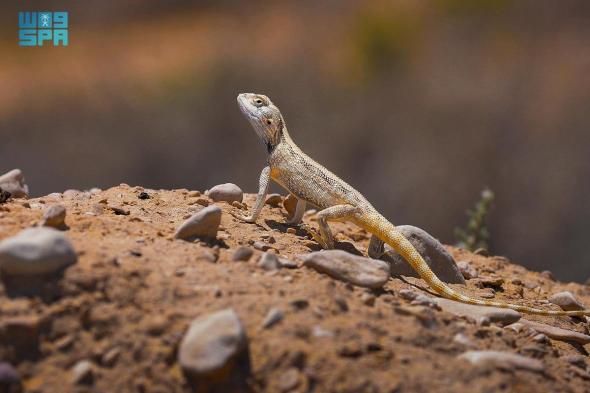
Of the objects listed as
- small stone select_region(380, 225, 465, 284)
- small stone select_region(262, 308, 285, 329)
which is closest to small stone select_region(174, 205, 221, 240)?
small stone select_region(262, 308, 285, 329)

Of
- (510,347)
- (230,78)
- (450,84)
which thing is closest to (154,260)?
(510,347)

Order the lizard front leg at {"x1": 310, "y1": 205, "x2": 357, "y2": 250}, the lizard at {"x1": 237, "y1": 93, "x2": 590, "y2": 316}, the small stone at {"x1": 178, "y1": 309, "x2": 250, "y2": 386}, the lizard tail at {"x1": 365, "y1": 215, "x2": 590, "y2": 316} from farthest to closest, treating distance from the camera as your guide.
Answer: the lizard front leg at {"x1": 310, "y1": 205, "x2": 357, "y2": 250}, the lizard at {"x1": 237, "y1": 93, "x2": 590, "y2": 316}, the lizard tail at {"x1": 365, "y1": 215, "x2": 590, "y2": 316}, the small stone at {"x1": 178, "y1": 309, "x2": 250, "y2": 386}

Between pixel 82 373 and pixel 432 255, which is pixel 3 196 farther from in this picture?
pixel 432 255

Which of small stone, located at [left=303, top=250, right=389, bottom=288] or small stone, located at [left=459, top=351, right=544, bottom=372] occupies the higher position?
small stone, located at [left=303, top=250, right=389, bottom=288]

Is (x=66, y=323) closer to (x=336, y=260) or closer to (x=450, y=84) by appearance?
(x=336, y=260)

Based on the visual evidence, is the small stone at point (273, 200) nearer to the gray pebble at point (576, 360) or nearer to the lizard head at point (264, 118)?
the lizard head at point (264, 118)

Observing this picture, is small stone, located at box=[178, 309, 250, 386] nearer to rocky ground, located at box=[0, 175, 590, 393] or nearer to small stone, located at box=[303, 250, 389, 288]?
rocky ground, located at box=[0, 175, 590, 393]

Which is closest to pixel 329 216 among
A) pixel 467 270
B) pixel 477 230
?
pixel 467 270
